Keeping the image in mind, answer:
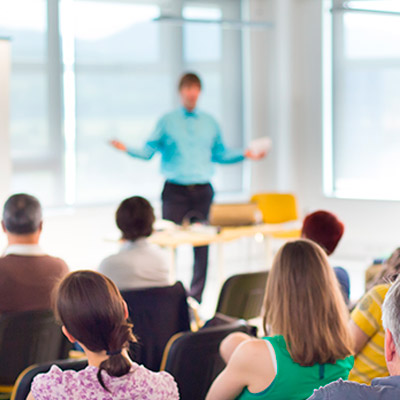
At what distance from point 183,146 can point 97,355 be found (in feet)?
14.1

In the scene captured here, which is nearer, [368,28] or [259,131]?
[368,28]

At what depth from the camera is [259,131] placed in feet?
27.7

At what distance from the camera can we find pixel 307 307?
88.6 inches

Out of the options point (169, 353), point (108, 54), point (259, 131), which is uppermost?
point (108, 54)

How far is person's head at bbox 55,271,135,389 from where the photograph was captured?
1.85 metres

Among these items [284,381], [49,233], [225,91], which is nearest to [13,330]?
[284,381]

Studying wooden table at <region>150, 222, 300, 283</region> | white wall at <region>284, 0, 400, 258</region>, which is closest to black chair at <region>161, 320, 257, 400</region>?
wooden table at <region>150, 222, 300, 283</region>

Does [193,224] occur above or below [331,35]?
below

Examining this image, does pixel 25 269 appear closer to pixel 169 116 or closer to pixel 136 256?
pixel 136 256

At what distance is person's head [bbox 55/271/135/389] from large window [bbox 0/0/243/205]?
5151 mm

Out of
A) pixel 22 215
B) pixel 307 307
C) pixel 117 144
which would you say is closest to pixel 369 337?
pixel 307 307

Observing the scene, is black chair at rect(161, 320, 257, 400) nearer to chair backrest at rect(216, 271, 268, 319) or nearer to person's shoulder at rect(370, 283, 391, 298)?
person's shoulder at rect(370, 283, 391, 298)

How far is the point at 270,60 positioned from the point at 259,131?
32.0 inches

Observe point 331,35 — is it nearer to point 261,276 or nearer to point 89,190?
point 89,190
